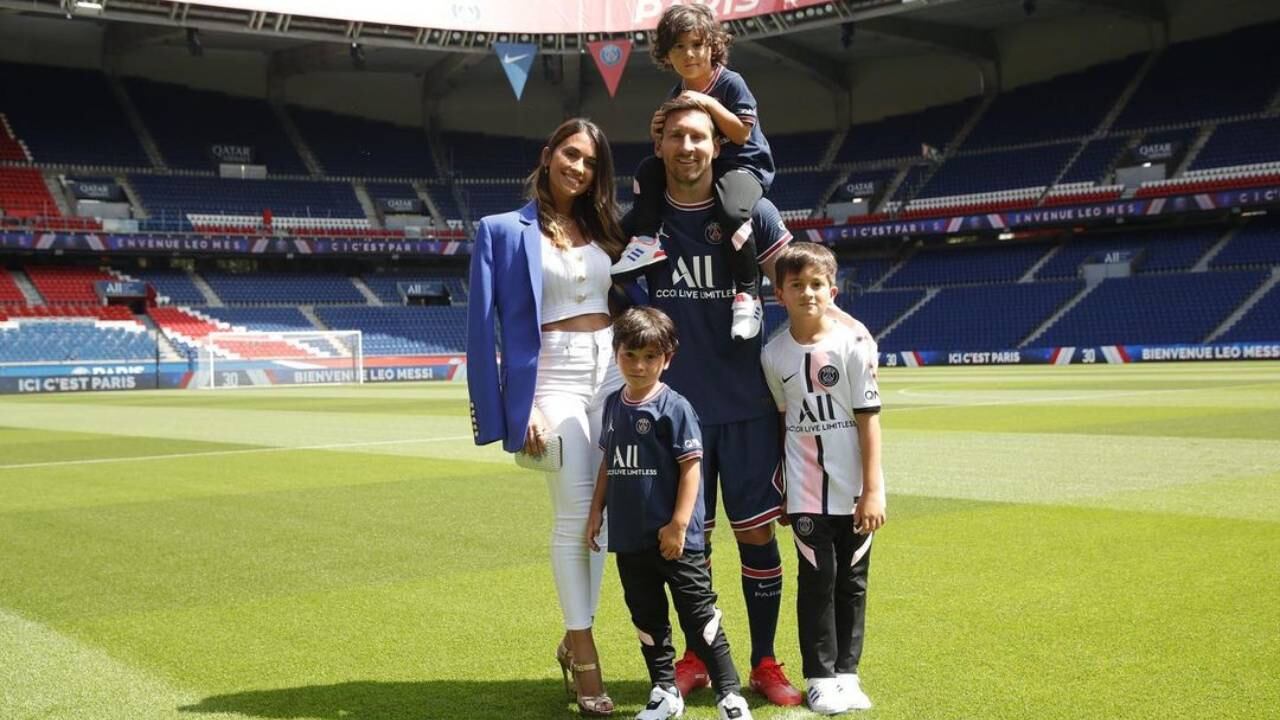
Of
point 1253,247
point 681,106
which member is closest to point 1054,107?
point 1253,247

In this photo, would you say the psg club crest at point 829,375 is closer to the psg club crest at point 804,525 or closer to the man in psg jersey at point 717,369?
the man in psg jersey at point 717,369

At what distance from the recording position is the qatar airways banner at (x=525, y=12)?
134ft

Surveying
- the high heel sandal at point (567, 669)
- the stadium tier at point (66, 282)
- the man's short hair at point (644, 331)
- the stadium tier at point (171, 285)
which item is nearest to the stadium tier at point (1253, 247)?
the stadium tier at point (171, 285)

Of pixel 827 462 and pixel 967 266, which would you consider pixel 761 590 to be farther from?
pixel 967 266

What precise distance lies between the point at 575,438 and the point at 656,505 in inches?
17.6

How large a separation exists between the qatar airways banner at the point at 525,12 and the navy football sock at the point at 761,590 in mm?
38365

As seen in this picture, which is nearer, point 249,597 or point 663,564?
point 663,564

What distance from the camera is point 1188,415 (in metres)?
15.5

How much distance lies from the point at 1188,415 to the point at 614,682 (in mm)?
13182

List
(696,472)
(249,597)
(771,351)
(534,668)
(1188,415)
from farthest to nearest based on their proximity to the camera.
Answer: (1188,415) → (249,597) → (534,668) → (771,351) → (696,472)

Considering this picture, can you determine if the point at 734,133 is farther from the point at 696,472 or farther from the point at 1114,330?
the point at 1114,330

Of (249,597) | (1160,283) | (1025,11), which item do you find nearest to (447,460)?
(249,597)

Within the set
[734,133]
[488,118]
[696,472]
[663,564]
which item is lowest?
[663,564]

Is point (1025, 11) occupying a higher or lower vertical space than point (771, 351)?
higher
